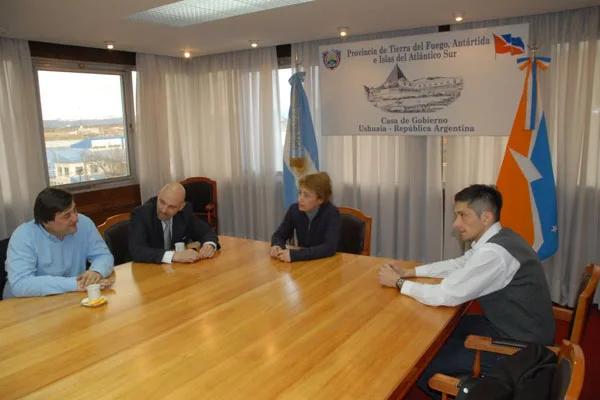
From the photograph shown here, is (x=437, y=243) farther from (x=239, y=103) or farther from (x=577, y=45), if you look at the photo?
(x=239, y=103)

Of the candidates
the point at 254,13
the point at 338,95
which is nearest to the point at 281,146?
the point at 338,95

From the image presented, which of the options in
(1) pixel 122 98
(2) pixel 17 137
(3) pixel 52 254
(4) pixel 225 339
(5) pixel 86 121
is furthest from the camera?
(1) pixel 122 98

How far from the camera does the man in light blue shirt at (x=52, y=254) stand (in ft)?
7.45

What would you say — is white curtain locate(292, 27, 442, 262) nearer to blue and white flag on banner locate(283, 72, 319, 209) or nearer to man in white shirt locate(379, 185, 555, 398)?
blue and white flag on banner locate(283, 72, 319, 209)

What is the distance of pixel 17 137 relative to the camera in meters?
4.54

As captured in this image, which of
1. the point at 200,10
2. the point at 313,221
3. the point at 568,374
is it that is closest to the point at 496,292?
the point at 568,374

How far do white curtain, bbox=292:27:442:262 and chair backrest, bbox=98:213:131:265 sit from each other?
8.01 feet

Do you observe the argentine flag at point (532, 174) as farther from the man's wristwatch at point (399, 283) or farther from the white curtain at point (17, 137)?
the white curtain at point (17, 137)

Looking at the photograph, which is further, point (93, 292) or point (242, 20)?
point (242, 20)

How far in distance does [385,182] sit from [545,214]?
1.61 m

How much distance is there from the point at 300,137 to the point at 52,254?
2.93 metres

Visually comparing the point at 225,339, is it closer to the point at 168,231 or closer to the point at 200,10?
the point at 168,231

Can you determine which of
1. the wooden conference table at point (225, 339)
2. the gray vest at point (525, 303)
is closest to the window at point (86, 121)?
the wooden conference table at point (225, 339)

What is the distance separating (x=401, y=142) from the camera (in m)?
4.72
